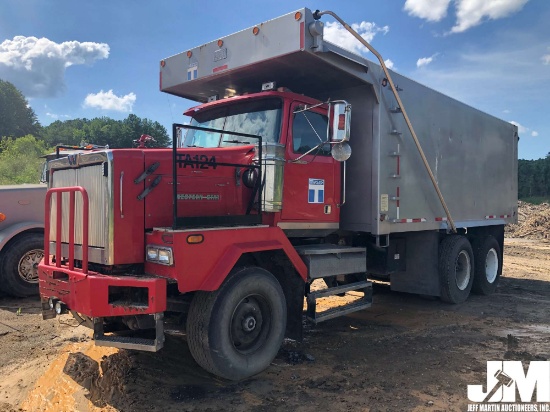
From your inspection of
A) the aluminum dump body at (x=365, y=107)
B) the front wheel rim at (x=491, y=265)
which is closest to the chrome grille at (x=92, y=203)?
the aluminum dump body at (x=365, y=107)

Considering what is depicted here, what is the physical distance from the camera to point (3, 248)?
23.9 ft

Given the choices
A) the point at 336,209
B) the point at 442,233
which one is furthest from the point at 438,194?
the point at 336,209

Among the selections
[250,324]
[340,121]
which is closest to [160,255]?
[250,324]

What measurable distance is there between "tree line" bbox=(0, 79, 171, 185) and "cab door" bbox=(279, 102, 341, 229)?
2048 cm

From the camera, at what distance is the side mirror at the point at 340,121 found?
4.55 meters

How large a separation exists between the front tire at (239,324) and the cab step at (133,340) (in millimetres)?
350

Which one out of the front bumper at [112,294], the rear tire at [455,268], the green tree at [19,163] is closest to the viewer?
the front bumper at [112,294]

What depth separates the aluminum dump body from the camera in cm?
500

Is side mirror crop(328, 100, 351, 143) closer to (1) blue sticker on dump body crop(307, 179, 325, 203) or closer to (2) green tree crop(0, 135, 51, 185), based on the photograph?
(1) blue sticker on dump body crop(307, 179, 325, 203)

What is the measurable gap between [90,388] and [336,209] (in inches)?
134

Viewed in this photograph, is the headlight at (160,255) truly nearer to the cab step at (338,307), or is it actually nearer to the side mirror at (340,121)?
the cab step at (338,307)

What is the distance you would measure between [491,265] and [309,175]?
5.60 meters

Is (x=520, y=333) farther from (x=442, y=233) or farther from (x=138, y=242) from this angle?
(x=138, y=242)

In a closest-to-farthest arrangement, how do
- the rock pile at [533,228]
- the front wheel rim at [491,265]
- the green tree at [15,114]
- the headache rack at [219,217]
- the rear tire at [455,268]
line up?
the headache rack at [219,217]
the rear tire at [455,268]
the front wheel rim at [491,265]
the rock pile at [533,228]
the green tree at [15,114]
